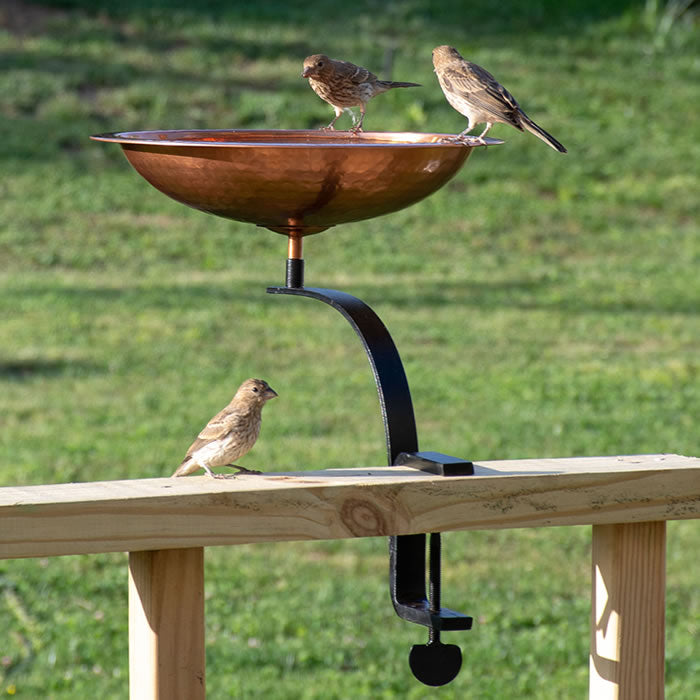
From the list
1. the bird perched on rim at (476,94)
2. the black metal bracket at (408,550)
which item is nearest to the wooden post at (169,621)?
the black metal bracket at (408,550)

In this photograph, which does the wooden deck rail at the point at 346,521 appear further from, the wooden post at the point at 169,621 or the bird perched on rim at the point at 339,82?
the bird perched on rim at the point at 339,82

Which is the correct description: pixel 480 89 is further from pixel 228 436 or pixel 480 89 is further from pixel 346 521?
pixel 346 521

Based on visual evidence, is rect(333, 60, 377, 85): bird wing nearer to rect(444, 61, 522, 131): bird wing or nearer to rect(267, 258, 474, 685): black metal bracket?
rect(444, 61, 522, 131): bird wing

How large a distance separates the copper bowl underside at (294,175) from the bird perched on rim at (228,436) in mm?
379

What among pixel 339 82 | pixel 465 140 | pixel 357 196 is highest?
pixel 339 82

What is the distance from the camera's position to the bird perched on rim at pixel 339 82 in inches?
101

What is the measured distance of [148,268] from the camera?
10797 millimetres

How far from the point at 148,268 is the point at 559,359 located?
377cm

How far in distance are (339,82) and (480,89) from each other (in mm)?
454

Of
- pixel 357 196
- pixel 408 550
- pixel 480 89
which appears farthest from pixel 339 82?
pixel 408 550

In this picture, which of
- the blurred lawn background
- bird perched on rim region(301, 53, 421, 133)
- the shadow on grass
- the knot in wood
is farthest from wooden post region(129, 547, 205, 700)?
the shadow on grass

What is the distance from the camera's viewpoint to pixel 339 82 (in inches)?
102

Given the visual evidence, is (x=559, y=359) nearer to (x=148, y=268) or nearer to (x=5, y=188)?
(x=148, y=268)

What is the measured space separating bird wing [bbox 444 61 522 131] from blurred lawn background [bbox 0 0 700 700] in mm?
2247
